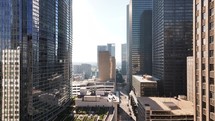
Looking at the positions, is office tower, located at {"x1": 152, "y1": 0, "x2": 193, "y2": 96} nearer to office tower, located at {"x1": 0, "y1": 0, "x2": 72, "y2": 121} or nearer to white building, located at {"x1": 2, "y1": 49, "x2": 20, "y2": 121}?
office tower, located at {"x1": 0, "y1": 0, "x2": 72, "y2": 121}

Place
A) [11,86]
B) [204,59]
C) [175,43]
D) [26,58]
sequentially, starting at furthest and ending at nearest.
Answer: [175,43] < [26,58] < [11,86] < [204,59]

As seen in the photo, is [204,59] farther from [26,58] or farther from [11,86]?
[11,86]

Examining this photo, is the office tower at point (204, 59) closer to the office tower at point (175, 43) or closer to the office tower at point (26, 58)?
the office tower at point (26, 58)

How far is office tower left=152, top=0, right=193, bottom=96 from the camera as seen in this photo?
171750 millimetres

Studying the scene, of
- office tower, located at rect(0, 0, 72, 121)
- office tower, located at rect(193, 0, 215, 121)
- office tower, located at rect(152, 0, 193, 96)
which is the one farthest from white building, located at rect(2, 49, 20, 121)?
office tower, located at rect(152, 0, 193, 96)

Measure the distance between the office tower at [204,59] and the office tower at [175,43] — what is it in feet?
430

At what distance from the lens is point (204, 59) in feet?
130

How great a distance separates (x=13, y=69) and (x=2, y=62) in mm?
4752

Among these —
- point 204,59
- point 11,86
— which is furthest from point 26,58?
point 204,59

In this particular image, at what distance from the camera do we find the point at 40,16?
274 feet

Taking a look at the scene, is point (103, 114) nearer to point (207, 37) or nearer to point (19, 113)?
point (19, 113)

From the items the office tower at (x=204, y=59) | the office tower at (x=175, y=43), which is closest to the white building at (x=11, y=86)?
the office tower at (x=204, y=59)

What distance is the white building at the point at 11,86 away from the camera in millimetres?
75625

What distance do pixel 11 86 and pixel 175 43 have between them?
4906 inches
